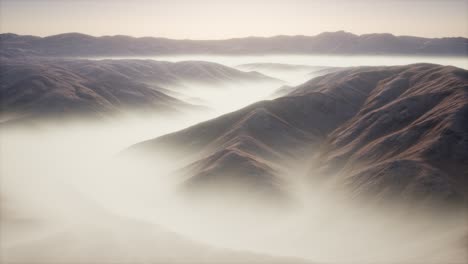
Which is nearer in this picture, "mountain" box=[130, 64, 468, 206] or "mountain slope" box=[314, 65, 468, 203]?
"mountain slope" box=[314, 65, 468, 203]

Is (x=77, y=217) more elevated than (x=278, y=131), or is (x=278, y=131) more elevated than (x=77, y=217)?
(x=278, y=131)

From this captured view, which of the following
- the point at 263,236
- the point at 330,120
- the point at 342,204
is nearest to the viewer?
the point at 263,236

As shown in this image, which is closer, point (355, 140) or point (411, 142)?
point (411, 142)

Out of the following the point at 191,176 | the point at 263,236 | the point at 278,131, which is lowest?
the point at 263,236

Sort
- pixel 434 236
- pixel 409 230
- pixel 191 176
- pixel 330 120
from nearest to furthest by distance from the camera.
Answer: pixel 434 236 → pixel 409 230 → pixel 191 176 → pixel 330 120

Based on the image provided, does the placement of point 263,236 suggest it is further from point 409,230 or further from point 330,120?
point 330,120

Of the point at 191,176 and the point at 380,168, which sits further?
the point at 191,176

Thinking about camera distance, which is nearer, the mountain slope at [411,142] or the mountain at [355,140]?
the mountain slope at [411,142]

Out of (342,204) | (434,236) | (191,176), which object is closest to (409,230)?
(434,236)
